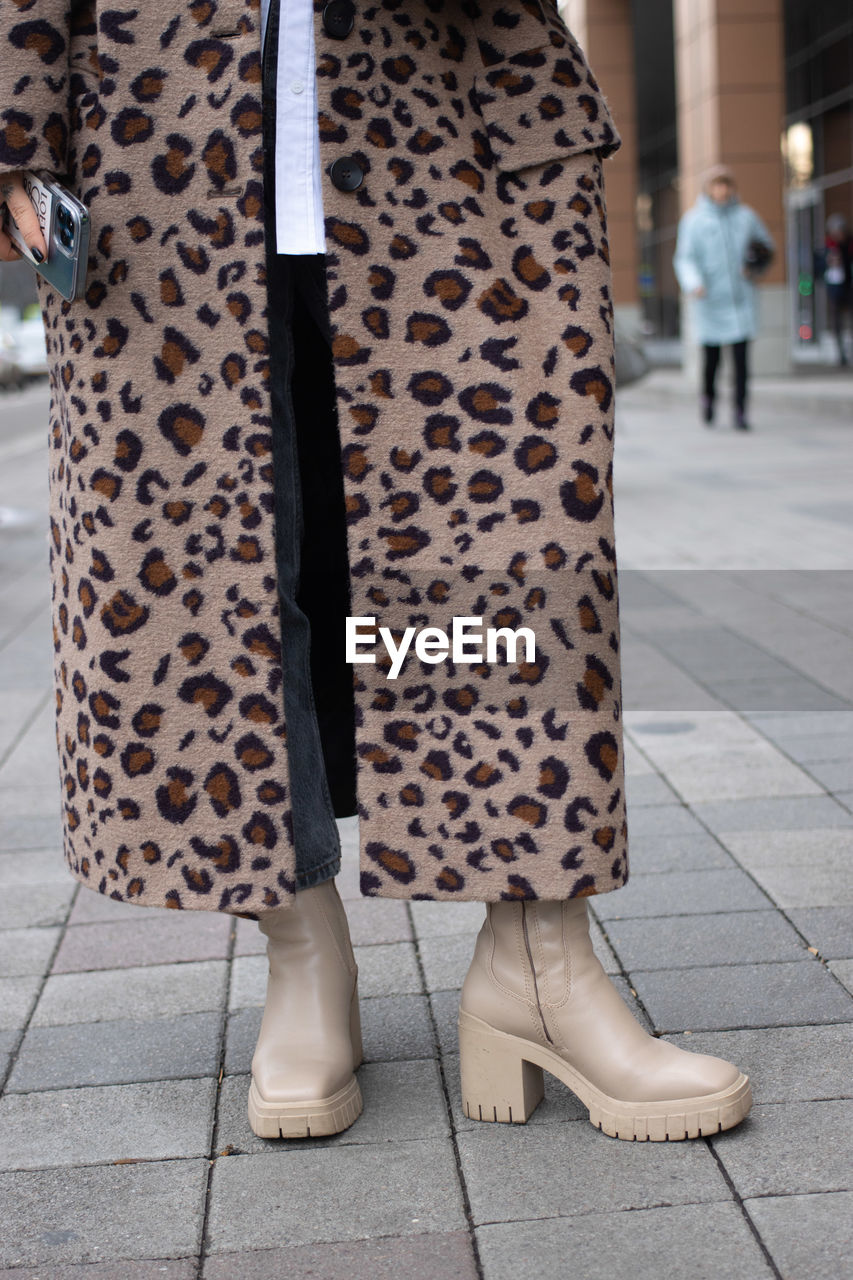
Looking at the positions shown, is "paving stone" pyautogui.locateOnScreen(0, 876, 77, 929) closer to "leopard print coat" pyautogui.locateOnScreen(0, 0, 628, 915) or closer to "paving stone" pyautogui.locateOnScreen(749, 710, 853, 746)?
"leopard print coat" pyautogui.locateOnScreen(0, 0, 628, 915)

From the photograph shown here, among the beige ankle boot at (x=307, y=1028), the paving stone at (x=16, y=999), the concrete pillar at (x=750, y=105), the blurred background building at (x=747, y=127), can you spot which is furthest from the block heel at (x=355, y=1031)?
the concrete pillar at (x=750, y=105)

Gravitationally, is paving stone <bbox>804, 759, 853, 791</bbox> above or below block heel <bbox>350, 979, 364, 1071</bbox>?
below

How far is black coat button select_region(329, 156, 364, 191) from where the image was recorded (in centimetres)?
177

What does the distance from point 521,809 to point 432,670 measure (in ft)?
0.66

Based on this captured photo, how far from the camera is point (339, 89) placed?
69.4 inches

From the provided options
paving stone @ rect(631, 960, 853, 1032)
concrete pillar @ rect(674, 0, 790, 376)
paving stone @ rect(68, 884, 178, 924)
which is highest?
concrete pillar @ rect(674, 0, 790, 376)

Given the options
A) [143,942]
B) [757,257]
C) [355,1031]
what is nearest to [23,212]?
[355,1031]

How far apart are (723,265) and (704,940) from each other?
10551 mm

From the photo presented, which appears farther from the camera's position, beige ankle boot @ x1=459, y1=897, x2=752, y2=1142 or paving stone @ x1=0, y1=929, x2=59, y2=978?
paving stone @ x1=0, y1=929, x2=59, y2=978

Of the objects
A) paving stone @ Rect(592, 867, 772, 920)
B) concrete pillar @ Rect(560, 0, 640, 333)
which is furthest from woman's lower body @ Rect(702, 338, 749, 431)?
paving stone @ Rect(592, 867, 772, 920)

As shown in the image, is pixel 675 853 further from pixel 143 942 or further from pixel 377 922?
pixel 143 942

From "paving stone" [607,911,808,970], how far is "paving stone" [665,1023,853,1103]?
28 centimetres

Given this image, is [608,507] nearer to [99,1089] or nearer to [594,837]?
[594,837]

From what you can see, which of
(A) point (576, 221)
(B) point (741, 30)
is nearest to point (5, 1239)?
(A) point (576, 221)
